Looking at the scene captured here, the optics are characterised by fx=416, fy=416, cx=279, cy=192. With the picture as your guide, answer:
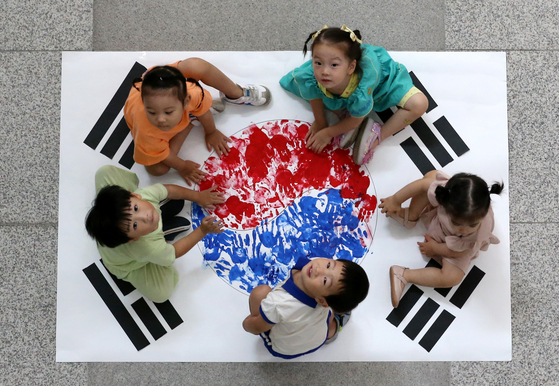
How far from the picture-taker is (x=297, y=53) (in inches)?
39.6

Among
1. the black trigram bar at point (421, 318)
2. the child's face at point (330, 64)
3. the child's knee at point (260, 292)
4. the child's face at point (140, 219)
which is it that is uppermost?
the child's face at point (330, 64)

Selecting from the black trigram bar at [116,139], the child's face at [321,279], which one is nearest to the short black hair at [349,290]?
the child's face at [321,279]

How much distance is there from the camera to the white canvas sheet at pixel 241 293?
0.97 meters

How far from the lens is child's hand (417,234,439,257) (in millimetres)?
959

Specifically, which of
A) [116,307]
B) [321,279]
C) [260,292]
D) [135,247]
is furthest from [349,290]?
[116,307]

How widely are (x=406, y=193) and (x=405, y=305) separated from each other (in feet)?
0.86

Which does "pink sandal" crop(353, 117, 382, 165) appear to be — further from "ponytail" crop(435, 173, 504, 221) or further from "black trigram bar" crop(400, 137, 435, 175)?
"ponytail" crop(435, 173, 504, 221)

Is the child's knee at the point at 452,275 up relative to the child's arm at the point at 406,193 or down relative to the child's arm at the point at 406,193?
down

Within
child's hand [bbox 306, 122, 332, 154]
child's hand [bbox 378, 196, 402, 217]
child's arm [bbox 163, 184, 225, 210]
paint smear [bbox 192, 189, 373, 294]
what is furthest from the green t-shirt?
child's hand [bbox 378, 196, 402, 217]

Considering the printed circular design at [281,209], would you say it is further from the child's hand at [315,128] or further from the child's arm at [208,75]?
the child's arm at [208,75]

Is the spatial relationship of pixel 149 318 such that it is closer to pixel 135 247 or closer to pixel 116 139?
pixel 135 247

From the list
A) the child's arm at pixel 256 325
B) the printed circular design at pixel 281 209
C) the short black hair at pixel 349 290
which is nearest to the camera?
the short black hair at pixel 349 290

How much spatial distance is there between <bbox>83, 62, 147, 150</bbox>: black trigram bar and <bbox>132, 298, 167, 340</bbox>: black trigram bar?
1.27ft

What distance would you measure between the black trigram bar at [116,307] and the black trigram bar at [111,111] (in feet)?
0.99
